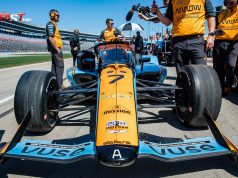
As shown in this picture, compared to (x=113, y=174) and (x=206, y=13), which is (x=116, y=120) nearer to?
(x=113, y=174)

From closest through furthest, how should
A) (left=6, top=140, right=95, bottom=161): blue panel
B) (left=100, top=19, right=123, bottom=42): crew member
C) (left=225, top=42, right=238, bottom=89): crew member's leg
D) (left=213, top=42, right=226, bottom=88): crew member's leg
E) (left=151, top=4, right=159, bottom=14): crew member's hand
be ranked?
1. (left=6, top=140, right=95, bottom=161): blue panel
2. (left=151, top=4, right=159, bottom=14): crew member's hand
3. (left=225, top=42, right=238, bottom=89): crew member's leg
4. (left=213, top=42, right=226, bottom=88): crew member's leg
5. (left=100, top=19, right=123, bottom=42): crew member

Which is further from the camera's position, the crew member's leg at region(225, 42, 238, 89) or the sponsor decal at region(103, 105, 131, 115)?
the crew member's leg at region(225, 42, 238, 89)

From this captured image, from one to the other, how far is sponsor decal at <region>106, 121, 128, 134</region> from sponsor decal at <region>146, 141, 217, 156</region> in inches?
10.5

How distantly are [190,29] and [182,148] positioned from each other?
Answer: 2129 mm

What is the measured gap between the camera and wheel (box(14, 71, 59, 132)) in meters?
3.23

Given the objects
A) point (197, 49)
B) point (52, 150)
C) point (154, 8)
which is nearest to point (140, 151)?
point (52, 150)

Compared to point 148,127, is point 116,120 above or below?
above

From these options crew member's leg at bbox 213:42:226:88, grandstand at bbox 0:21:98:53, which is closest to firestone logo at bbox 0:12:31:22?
grandstand at bbox 0:21:98:53

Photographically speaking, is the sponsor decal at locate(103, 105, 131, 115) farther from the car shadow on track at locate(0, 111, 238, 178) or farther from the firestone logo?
the firestone logo

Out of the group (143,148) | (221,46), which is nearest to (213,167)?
(143,148)

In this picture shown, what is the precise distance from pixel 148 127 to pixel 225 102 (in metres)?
2.33

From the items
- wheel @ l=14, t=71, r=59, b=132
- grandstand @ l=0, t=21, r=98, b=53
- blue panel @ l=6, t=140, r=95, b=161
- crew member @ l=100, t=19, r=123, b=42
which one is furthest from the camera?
grandstand @ l=0, t=21, r=98, b=53

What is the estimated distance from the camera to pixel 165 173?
2465 millimetres

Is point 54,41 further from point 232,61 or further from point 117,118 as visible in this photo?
point 117,118
